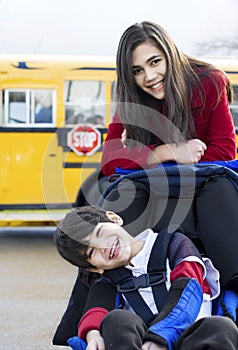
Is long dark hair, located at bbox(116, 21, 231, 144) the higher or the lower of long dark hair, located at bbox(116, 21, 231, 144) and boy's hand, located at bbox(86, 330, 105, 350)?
the higher

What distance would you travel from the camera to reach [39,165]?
9453 millimetres

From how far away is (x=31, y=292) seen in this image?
6.34 m

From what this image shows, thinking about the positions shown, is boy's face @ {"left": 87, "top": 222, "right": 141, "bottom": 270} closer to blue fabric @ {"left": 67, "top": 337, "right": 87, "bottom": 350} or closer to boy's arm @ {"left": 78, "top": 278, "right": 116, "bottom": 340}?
boy's arm @ {"left": 78, "top": 278, "right": 116, "bottom": 340}

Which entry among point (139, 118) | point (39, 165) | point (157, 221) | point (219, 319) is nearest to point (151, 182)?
point (157, 221)

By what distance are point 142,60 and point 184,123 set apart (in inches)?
13.4

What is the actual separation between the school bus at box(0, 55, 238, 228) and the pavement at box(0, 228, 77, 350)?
607 mm

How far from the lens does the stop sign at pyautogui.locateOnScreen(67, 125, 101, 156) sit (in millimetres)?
9266

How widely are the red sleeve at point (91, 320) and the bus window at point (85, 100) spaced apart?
6664mm

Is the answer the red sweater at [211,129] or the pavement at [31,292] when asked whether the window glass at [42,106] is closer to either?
the pavement at [31,292]

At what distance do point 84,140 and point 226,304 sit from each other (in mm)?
6512

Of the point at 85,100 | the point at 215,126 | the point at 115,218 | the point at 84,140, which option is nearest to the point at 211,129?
the point at 215,126

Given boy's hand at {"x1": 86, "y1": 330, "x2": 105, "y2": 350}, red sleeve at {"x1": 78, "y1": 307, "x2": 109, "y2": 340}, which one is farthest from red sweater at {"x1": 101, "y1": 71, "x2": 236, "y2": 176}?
boy's hand at {"x1": 86, "y1": 330, "x2": 105, "y2": 350}

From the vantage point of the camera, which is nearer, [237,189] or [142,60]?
[237,189]

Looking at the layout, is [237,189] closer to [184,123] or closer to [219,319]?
[184,123]
